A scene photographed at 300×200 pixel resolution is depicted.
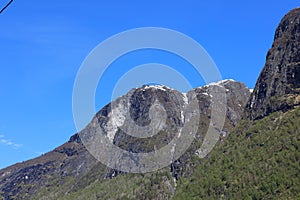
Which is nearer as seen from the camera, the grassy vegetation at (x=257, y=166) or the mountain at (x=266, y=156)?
the grassy vegetation at (x=257, y=166)

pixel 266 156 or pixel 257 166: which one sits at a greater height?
pixel 266 156

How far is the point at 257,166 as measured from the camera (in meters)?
154

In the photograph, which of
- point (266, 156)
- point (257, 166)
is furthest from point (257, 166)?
point (266, 156)

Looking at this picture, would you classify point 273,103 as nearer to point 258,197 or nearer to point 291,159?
point 291,159

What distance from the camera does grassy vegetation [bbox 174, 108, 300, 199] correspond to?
446 ft

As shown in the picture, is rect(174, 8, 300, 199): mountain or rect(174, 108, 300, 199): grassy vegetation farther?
rect(174, 8, 300, 199): mountain

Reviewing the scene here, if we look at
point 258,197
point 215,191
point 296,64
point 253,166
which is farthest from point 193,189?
point 296,64

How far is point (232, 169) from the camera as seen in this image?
170 m

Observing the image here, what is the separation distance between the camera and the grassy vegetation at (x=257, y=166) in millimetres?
136000

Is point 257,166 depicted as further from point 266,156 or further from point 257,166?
point 266,156

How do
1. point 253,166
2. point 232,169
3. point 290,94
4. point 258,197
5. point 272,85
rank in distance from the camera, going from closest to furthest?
point 258,197 < point 253,166 < point 232,169 < point 290,94 < point 272,85

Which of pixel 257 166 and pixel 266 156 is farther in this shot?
pixel 266 156

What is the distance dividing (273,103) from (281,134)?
91.9ft

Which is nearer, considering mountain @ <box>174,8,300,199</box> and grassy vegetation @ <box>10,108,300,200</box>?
grassy vegetation @ <box>10,108,300,200</box>
